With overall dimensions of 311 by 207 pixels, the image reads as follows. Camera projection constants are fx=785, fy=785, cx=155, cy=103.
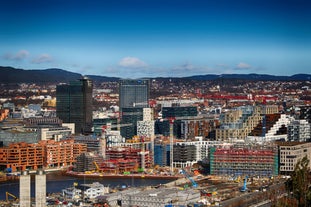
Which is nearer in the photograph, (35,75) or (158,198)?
(158,198)

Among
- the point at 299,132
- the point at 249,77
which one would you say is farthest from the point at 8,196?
the point at 249,77

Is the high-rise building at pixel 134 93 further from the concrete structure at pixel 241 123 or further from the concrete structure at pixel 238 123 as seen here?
the concrete structure at pixel 238 123

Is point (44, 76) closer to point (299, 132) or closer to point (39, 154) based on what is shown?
point (39, 154)

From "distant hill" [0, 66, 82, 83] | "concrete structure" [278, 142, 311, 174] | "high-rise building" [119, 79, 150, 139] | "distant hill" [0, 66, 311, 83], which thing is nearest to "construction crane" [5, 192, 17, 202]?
"concrete structure" [278, 142, 311, 174]

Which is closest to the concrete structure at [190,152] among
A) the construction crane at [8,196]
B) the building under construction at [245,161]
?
the building under construction at [245,161]

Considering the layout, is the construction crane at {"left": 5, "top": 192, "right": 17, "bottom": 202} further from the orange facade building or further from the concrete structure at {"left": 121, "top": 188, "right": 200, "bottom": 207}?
the orange facade building

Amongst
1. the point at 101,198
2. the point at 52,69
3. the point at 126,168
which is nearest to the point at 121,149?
the point at 126,168

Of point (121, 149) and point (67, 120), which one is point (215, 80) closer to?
point (67, 120)
